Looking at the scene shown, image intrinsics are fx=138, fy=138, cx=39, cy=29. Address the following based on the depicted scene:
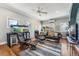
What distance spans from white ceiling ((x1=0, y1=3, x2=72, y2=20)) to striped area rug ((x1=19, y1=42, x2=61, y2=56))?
53 centimetres

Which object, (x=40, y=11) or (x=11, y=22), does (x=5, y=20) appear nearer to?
(x=11, y=22)

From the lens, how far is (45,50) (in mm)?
2688

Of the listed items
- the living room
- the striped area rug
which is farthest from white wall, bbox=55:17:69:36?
the striped area rug

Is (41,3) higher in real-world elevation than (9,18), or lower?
higher

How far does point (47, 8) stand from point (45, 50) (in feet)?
2.68

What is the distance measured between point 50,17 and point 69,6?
1.36ft

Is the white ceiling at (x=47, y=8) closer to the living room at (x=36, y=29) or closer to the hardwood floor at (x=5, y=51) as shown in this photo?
the living room at (x=36, y=29)

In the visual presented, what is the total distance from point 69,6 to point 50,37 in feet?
2.28

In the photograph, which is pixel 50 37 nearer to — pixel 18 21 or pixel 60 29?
pixel 60 29

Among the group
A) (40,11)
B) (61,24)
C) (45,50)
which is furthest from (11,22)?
(61,24)

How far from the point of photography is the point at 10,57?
2727 mm

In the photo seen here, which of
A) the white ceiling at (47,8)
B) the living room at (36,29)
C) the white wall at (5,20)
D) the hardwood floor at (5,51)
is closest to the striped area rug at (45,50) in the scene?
the living room at (36,29)

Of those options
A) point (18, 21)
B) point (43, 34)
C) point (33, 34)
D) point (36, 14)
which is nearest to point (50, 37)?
point (43, 34)

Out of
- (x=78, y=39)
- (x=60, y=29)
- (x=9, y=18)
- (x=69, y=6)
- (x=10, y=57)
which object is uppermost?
(x=69, y=6)
